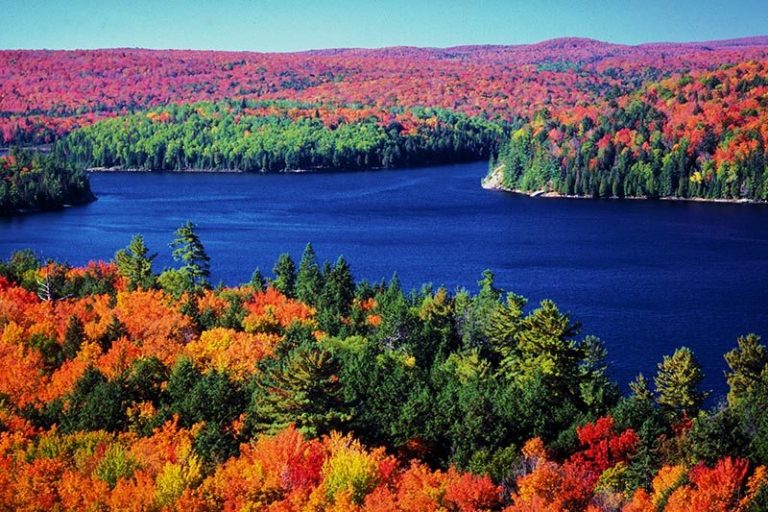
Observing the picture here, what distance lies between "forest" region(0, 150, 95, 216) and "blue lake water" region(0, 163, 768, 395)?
3.04 m

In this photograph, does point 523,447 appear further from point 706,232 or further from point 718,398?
point 706,232

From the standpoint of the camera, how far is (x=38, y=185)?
110750mm

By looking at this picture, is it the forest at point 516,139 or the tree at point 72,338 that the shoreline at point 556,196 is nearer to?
the forest at point 516,139

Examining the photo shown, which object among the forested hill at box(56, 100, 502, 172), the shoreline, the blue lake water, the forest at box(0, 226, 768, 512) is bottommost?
the blue lake water

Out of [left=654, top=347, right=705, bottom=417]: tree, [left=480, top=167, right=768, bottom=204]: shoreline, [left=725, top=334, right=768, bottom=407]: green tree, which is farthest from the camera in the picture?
[left=480, top=167, right=768, bottom=204]: shoreline

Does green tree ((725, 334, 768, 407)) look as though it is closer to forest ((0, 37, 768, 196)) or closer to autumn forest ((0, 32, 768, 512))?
autumn forest ((0, 32, 768, 512))

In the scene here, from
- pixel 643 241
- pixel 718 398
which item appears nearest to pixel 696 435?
pixel 718 398

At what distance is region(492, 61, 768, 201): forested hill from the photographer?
114m

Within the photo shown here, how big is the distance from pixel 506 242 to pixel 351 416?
2089 inches

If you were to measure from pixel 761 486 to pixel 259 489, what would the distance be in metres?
12.4

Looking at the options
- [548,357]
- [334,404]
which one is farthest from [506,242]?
[334,404]

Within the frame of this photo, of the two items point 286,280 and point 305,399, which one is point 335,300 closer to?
point 286,280

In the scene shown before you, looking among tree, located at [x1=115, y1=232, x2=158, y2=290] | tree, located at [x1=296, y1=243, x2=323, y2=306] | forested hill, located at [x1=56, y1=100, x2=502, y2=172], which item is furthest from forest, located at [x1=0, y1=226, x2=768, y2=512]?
forested hill, located at [x1=56, y1=100, x2=502, y2=172]

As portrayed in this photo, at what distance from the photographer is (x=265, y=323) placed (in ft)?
149
